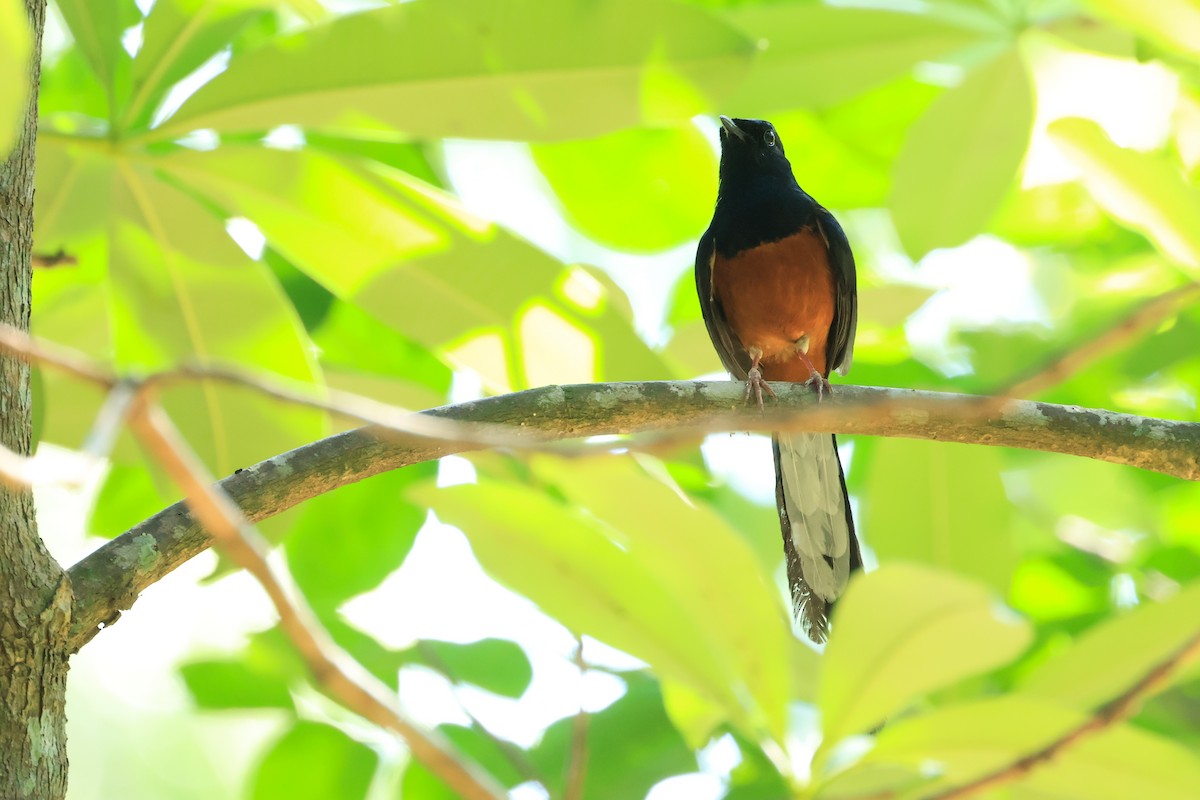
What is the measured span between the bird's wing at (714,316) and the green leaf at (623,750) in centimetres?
145

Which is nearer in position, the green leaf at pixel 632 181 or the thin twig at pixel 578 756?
the thin twig at pixel 578 756

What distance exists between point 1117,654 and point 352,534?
209 centimetres

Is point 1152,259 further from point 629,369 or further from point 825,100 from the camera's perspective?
point 629,369

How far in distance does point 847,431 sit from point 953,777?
0.77 metres

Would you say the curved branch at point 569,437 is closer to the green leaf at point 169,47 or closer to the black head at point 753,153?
the green leaf at point 169,47

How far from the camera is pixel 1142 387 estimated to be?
3.97 metres

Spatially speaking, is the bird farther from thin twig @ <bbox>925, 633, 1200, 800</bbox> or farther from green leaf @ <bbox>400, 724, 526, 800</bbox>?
thin twig @ <bbox>925, 633, 1200, 800</bbox>

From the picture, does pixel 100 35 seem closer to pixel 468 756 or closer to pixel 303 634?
pixel 468 756

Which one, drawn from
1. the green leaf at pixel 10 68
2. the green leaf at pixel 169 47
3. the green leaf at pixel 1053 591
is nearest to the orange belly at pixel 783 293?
the green leaf at pixel 1053 591

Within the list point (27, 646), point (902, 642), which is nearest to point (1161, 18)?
point (902, 642)

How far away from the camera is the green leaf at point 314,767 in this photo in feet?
9.34

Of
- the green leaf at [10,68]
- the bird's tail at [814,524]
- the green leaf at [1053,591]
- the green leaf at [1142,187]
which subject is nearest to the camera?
the green leaf at [10,68]

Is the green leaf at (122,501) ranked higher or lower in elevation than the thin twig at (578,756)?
higher

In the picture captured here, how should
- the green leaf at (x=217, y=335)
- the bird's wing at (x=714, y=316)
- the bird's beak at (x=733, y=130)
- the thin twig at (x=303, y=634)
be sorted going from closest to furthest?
1. the thin twig at (x=303, y=634)
2. the green leaf at (x=217, y=335)
3. the bird's wing at (x=714, y=316)
4. the bird's beak at (x=733, y=130)
